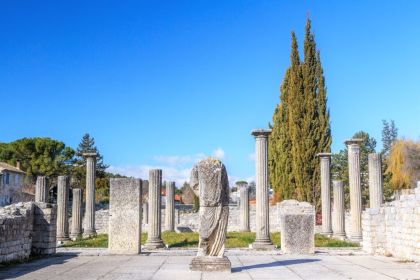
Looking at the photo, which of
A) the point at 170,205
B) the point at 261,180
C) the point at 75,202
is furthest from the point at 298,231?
the point at 170,205

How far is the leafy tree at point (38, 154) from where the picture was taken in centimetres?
5672

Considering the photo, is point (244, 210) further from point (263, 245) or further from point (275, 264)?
point (275, 264)

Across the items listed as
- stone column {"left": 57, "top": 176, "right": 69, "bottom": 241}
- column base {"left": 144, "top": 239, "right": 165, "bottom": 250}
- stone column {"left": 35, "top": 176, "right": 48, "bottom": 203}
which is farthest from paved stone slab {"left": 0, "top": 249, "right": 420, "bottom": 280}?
stone column {"left": 57, "top": 176, "right": 69, "bottom": 241}

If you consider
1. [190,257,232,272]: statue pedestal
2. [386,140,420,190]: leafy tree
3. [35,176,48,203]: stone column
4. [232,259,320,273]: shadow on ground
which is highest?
[386,140,420,190]: leafy tree

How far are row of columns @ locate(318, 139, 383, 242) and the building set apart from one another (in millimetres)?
36907

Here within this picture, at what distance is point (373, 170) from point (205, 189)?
1241cm

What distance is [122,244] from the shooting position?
15578mm

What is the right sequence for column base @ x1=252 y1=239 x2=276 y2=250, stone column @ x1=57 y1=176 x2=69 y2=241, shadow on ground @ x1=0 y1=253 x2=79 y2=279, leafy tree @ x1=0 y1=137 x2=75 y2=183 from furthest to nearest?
1. leafy tree @ x1=0 y1=137 x2=75 y2=183
2. stone column @ x1=57 y1=176 x2=69 y2=241
3. column base @ x1=252 y1=239 x2=276 y2=250
4. shadow on ground @ x1=0 y1=253 x2=79 y2=279

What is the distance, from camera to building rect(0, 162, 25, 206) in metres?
51.3

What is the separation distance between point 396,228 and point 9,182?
4681 centimetres

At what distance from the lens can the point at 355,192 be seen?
2238 centimetres

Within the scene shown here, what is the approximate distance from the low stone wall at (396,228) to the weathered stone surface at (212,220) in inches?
231

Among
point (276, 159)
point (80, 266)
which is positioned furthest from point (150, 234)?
point (276, 159)

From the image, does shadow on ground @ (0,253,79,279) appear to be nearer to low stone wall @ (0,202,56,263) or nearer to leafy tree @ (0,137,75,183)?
low stone wall @ (0,202,56,263)
